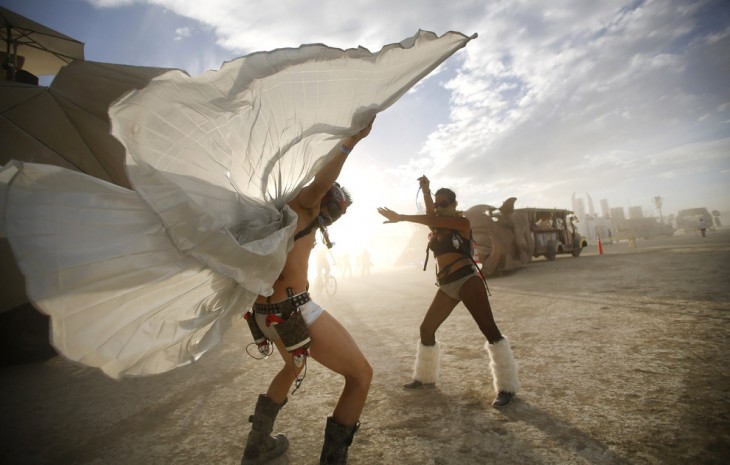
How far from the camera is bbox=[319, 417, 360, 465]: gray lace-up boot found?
1898 mm

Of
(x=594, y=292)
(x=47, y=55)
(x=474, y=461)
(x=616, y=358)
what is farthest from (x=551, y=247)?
(x=47, y=55)

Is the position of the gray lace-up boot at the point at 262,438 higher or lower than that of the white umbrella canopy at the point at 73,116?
lower

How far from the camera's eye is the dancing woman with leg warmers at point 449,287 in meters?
3.02

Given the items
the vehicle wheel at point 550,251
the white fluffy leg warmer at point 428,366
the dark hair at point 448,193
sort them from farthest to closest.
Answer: the vehicle wheel at point 550,251 → the dark hair at point 448,193 → the white fluffy leg warmer at point 428,366

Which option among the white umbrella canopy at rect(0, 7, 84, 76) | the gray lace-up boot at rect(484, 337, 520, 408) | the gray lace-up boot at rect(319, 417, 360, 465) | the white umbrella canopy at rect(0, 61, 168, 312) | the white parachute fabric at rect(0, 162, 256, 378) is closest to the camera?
the white parachute fabric at rect(0, 162, 256, 378)

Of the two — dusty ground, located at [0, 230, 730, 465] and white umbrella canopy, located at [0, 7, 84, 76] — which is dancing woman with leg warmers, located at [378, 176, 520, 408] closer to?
dusty ground, located at [0, 230, 730, 465]

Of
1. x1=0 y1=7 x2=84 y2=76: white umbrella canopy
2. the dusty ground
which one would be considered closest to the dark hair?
the dusty ground

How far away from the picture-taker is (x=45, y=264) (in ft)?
4.51

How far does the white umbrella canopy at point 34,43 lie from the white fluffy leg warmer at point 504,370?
8.71 metres

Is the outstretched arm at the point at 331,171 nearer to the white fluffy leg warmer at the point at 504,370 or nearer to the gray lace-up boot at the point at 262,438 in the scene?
the gray lace-up boot at the point at 262,438

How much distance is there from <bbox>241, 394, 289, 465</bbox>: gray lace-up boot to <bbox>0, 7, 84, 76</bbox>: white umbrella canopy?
7.42 metres

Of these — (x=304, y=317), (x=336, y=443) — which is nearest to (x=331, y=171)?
(x=304, y=317)

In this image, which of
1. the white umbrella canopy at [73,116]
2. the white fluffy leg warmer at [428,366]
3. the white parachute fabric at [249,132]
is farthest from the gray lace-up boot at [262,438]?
the white umbrella canopy at [73,116]

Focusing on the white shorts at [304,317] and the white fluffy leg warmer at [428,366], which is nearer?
the white shorts at [304,317]
